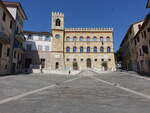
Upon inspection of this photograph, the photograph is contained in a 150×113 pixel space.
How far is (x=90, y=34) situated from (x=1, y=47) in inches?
1164

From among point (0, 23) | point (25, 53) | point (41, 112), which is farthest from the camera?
point (25, 53)

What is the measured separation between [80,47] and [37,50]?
1432cm

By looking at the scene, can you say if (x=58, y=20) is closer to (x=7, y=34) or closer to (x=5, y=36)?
(x=7, y=34)

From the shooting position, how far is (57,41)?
40.2 meters

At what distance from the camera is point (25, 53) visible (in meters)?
37.6

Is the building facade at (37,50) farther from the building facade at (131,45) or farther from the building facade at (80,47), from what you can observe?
the building facade at (131,45)

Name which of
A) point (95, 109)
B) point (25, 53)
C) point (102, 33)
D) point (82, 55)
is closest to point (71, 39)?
point (82, 55)

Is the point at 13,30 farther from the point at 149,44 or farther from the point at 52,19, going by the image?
the point at 149,44

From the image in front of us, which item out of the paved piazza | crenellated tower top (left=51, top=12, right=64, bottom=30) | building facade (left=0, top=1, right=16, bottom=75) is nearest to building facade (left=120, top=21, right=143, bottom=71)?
crenellated tower top (left=51, top=12, right=64, bottom=30)

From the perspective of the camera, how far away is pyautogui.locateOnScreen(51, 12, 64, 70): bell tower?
39188mm

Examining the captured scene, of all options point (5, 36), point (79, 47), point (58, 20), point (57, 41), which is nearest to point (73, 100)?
point (5, 36)

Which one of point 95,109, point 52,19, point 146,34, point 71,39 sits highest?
point 52,19

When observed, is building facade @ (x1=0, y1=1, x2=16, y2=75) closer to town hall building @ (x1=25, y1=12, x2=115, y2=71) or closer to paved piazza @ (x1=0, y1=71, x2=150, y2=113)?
paved piazza @ (x1=0, y1=71, x2=150, y2=113)

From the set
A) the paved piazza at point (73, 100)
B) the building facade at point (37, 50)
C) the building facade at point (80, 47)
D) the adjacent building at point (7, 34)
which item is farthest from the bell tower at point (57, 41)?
the paved piazza at point (73, 100)
